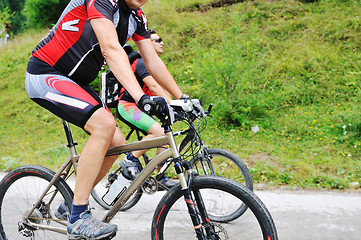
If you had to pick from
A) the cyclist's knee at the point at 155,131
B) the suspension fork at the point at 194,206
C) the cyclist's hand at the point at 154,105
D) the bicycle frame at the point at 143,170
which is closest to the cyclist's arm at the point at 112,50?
the cyclist's hand at the point at 154,105

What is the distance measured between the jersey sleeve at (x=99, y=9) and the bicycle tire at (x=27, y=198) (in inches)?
57.3

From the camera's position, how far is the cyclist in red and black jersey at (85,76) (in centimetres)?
248

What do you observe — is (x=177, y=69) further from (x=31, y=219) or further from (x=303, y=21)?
(x=31, y=219)

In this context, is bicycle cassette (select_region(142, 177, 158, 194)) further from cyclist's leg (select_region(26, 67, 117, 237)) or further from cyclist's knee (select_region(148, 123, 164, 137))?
cyclist's leg (select_region(26, 67, 117, 237))

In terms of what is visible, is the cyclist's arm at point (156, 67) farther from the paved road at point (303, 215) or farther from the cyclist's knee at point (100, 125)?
the paved road at point (303, 215)

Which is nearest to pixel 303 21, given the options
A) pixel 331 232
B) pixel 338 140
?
pixel 338 140

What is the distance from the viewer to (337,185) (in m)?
4.68

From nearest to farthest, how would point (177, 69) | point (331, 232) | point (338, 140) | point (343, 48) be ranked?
point (331, 232) < point (338, 140) < point (343, 48) < point (177, 69)

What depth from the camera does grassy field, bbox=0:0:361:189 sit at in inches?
246

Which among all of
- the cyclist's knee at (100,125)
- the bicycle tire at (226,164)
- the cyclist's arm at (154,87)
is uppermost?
the cyclist's knee at (100,125)

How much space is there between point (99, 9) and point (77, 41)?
359 millimetres

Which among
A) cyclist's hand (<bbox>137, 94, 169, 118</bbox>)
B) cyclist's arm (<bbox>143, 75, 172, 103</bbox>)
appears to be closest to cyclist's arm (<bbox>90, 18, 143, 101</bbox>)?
cyclist's hand (<bbox>137, 94, 169, 118</bbox>)

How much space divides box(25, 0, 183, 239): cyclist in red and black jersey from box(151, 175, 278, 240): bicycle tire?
16.9 inches

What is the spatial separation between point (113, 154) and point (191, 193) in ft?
2.61
